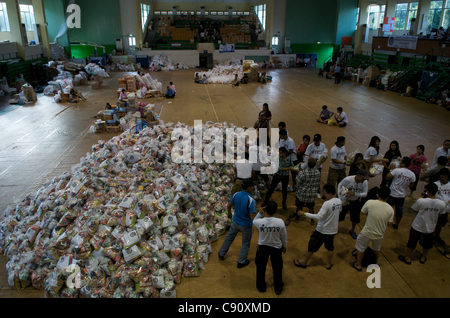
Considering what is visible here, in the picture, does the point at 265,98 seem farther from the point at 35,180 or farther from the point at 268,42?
the point at 268,42

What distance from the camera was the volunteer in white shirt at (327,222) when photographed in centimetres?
408

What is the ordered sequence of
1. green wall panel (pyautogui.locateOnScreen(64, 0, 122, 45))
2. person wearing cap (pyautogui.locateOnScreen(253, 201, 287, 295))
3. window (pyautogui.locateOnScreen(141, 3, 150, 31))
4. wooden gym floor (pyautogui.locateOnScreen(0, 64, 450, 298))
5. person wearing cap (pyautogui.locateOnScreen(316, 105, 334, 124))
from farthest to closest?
window (pyautogui.locateOnScreen(141, 3, 150, 31)) < green wall panel (pyautogui.locateOnScreen(64, 0, 122, 45)) < person wearing cap (pyautogui.locateOnScreen(316, 105, 334, 124)) < wooden gym floor (pyautogui.locateOnScreen(0, 64, 450, 298)) < person wearing cap (pyautogui.locateOnScreen(253, 201, 287, 295))

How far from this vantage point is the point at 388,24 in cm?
2439

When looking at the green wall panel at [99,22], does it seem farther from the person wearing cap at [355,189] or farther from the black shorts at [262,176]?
the person wearing cap at [355,189]

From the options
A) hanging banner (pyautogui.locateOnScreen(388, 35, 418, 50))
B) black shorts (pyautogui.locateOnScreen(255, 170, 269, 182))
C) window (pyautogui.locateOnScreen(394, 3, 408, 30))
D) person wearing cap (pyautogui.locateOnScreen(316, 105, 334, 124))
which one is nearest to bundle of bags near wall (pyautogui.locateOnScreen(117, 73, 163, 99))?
person wearing cap (pyautogui.locateOnScreen(316, 105, 334, 124))

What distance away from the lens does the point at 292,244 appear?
5031mm

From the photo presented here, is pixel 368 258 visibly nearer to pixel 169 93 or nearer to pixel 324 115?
pixel 324 115

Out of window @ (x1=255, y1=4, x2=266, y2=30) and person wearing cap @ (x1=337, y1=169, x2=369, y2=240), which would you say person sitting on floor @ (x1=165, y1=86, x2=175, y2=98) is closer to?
person wearing cap @ (x1=337, y1=169, x2=369, y2=240)

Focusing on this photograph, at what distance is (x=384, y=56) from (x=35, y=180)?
23.5 meters

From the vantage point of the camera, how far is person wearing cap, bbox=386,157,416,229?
505 cm

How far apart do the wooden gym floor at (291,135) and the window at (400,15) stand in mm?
8803

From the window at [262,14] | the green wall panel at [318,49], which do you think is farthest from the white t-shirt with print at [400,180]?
the window at [262,14]

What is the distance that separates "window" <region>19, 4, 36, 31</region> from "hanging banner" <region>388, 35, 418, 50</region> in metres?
26.0
